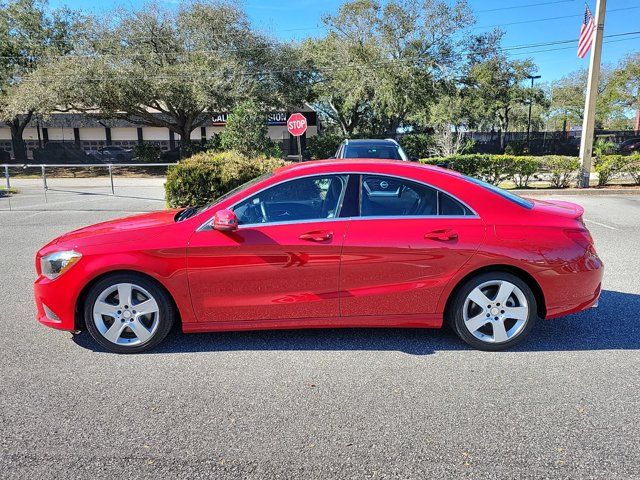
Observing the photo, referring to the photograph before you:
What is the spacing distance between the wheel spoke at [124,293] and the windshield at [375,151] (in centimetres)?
807

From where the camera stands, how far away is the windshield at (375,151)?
37.6 feet

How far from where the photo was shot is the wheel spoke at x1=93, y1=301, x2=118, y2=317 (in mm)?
3936

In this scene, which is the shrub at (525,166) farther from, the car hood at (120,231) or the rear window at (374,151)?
the car hood at (120,231)

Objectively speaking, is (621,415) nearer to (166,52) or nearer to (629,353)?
(629,353)

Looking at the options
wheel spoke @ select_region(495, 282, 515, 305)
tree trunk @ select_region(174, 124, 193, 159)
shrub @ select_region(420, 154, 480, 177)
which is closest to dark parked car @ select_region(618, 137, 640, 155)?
shrub @ select_region(420, 154, 480, 177)

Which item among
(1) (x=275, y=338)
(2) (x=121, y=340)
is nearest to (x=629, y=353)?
(1) (x=275, y=338)

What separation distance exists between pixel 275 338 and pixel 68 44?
34.6 meters

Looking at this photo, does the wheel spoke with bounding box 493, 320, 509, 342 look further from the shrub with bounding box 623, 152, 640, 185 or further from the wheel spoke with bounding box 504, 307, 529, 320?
the shrub with bounding box 623, 152, 640, 185

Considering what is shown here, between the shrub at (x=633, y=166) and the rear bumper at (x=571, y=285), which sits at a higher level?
the shrub at (x=633, y=166)

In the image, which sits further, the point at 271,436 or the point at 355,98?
the point at 355,98

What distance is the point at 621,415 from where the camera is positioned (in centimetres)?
310

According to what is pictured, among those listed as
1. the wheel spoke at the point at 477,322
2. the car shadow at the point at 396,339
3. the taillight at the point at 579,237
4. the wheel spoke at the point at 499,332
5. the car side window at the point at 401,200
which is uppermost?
the car side window at the point at 401,200

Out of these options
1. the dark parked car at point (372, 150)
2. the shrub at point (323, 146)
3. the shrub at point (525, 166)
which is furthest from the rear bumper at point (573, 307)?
the shrub at point (323, 146)

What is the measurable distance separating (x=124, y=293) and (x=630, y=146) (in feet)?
119
